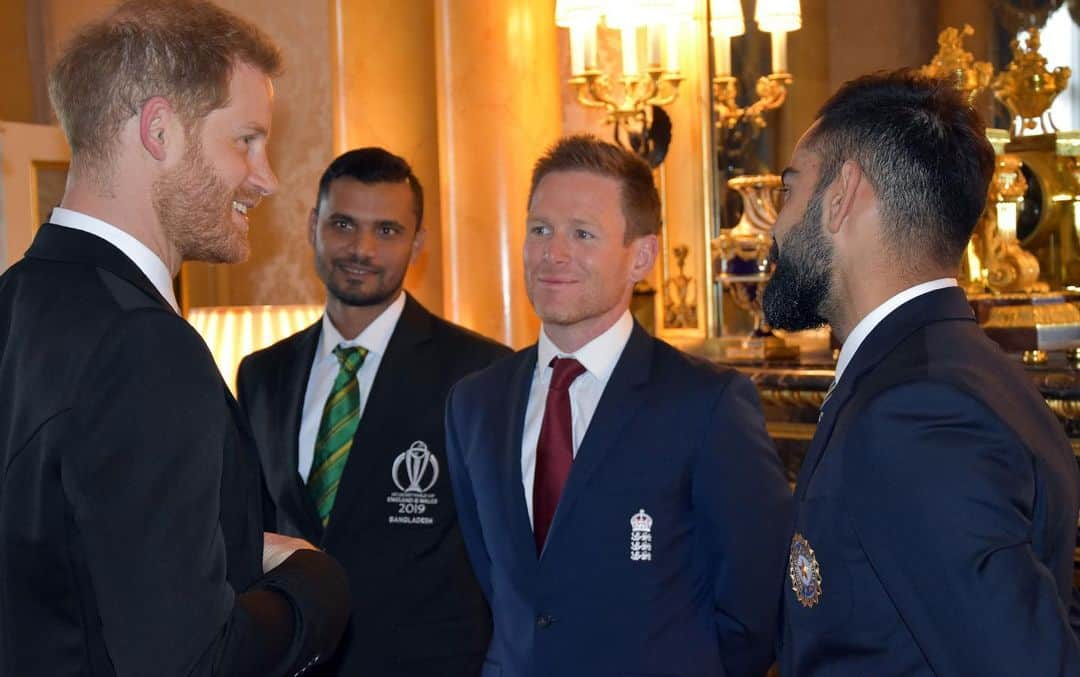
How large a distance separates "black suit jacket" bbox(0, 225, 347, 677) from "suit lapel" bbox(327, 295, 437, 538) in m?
1.36

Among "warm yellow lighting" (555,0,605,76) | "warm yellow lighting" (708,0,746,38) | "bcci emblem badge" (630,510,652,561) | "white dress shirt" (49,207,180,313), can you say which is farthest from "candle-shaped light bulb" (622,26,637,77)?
"white dress shirt" (49,207,180,313)

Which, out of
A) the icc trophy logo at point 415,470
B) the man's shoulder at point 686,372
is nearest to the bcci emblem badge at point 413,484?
the icc trophy logo at point 415,470

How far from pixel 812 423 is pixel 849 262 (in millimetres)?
2329

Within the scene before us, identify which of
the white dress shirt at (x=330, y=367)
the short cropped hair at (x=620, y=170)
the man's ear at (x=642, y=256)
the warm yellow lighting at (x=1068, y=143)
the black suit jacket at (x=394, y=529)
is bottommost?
the black suit jacket at (x=394, y=529)

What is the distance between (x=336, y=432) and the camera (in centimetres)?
318

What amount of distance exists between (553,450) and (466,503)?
0.29 meters

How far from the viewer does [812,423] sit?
13.5 feet

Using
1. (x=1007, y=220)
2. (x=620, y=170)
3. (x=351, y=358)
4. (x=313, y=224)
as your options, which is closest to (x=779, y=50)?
(x=1007, y=220)

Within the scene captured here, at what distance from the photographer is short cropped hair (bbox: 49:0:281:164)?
1.76 meters

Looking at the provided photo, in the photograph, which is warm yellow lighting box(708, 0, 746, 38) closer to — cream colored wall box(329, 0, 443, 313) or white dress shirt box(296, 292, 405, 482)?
cream colored wall box(329, 0, 443, 313)

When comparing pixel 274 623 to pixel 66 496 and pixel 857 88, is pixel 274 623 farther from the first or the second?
pixel 857 88

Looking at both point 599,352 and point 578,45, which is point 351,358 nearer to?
point 599,352

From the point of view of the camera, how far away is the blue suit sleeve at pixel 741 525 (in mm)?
2496

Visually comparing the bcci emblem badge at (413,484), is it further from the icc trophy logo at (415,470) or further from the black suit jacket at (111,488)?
the black suit jacket at (111,488)
